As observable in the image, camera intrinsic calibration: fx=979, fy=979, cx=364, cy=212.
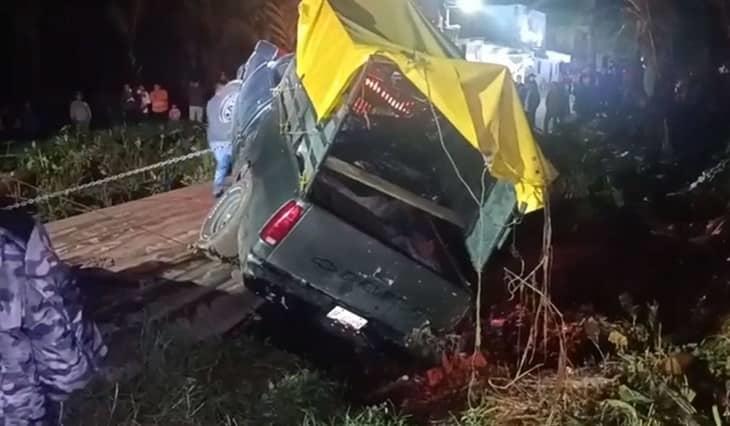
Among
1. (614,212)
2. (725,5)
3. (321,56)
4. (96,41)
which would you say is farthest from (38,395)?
(725,5)

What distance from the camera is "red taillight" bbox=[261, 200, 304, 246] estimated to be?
238 inches

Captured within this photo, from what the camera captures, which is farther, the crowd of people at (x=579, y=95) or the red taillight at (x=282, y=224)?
the crowd of people at (x=579, y=95)

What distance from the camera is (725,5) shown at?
1467 centimetres

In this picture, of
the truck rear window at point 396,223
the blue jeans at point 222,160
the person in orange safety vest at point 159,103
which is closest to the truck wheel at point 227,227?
the blue jeans at point 222,160

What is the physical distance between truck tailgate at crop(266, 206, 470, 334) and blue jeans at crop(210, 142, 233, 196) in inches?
126

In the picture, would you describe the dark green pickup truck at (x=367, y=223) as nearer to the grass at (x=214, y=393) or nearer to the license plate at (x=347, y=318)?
the license plate at (x=347, y=318)

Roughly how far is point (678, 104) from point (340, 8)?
899 cm

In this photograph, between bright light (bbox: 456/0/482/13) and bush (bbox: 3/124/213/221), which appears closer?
bush (bbox: 3/124/213/221)

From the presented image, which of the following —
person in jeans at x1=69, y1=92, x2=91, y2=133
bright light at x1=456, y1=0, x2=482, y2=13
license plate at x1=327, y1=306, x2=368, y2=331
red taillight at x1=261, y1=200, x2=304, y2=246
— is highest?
red taillight at x1=261, y1=200, x2=304, y2=246

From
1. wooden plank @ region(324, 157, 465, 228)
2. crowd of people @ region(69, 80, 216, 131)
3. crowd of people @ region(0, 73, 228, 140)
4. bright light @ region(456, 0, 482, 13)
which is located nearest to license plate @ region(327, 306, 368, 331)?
wooden plank @ region(324, 157, 465, 228)

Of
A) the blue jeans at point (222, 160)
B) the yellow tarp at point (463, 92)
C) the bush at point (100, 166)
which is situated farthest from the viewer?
the bush at point (100, 166)

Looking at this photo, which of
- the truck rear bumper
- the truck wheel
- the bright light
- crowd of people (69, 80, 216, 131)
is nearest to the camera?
the truck rear bumper

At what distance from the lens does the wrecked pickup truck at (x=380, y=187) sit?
18.6 feet

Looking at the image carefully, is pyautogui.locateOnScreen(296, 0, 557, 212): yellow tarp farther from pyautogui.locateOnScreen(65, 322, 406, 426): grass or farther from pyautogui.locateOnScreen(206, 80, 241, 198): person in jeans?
→ pyautogui.locateOnScreen(206, 80, 241, 198): person in jeans
